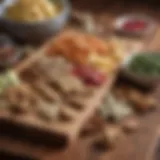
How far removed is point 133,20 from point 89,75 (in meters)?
0.53

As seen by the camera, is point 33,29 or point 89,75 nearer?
point 89,75

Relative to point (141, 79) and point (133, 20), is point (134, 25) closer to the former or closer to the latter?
point (133, 20)

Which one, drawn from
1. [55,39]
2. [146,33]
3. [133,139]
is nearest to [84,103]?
[133,139]

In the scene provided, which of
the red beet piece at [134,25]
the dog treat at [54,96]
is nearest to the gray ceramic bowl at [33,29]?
the dog treat at [54,96]

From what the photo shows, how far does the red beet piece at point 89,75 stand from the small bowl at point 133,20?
1.21ft

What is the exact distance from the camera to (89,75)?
4.28 feet

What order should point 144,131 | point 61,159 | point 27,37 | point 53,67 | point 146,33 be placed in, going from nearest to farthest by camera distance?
point 61,159 → point 144,131 → point 53,67 → point 27,37 → point 146,33

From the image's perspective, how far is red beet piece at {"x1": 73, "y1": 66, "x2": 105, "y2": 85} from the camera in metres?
1.29

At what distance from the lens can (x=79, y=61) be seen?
138 centimetres

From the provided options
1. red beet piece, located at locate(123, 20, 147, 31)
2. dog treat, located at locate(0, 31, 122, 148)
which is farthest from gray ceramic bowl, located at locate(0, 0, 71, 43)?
red beet piece, located at locate(123, 20, 147, 31)

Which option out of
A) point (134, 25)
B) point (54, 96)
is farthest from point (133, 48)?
point (54, 96)

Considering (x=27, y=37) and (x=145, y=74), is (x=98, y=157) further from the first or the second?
(x=27, y=37)

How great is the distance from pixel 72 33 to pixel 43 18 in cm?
10

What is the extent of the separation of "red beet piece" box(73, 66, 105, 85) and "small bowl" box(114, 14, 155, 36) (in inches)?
14.5
